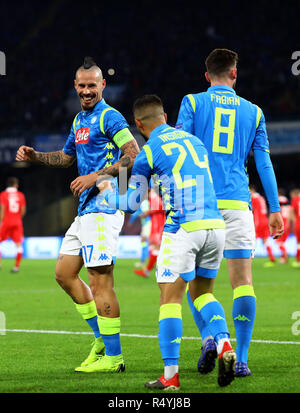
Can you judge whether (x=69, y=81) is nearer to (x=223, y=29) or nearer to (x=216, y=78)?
(x=223, y=29)

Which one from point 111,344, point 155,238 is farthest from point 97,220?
point 155,238

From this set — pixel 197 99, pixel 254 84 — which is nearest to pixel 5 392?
pixel 197 99

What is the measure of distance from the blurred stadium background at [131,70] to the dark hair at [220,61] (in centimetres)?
1932

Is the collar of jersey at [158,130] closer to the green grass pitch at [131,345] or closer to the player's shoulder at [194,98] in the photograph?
the player's shoulder at [194,98]

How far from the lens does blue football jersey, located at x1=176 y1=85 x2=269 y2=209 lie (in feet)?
17.1

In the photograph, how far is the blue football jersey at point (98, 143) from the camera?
18.1 feet

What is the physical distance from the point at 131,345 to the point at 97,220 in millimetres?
1808

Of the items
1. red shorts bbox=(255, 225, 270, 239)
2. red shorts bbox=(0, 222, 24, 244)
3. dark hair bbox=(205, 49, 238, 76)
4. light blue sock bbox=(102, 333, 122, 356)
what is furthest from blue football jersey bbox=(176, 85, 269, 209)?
red shorts bbox=(255, 225, 270, 239)

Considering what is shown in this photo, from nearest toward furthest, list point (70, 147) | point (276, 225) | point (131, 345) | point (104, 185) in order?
point (104, 185) < point (276, 225) < point (70, 147) < point (131, 345)

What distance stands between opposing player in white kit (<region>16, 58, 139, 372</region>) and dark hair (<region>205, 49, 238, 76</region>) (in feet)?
2.48

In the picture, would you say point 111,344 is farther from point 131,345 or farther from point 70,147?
point 70,147

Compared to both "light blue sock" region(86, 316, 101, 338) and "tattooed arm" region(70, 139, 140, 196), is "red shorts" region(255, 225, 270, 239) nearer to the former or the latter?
"light blue sock" region(86, 316, 101, 338)

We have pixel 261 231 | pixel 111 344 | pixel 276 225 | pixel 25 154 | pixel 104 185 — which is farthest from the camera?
pixel 261 231

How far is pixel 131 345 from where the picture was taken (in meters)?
6.90
